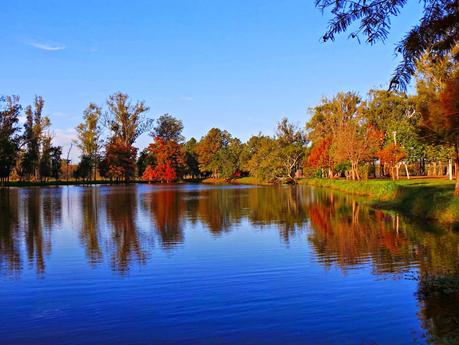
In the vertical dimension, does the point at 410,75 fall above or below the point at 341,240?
above

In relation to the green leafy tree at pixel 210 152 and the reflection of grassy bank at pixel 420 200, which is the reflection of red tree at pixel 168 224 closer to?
the reflection of grassy bank at pixel 420 200

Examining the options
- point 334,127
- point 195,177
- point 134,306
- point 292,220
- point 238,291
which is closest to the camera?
point 134,306

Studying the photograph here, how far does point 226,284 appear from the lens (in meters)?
11.8

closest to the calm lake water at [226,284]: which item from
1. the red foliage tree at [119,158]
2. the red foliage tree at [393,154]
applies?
the red foliage tree at [393,154]

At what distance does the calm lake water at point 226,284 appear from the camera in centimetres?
828

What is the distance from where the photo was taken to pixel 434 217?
23094 mm

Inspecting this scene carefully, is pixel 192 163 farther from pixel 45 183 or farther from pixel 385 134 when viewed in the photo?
pixel 385 134

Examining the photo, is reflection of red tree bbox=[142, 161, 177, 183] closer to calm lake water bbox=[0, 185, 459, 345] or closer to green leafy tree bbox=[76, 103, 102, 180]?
green leafy tree bbox=[76, 103, 102, 180]

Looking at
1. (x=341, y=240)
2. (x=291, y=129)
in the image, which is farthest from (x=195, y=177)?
(x=341, y=240)

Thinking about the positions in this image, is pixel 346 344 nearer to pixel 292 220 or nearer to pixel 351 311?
pixel 351 311

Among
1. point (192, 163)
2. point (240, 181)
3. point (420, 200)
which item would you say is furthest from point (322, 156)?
point (420, 200)

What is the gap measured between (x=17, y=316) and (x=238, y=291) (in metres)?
4.61

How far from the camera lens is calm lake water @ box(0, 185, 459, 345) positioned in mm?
8281

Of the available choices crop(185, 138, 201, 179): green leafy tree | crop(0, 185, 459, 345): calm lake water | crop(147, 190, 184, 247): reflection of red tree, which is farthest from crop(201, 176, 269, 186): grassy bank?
crop(0, 185, 459, 345): calm lake water
